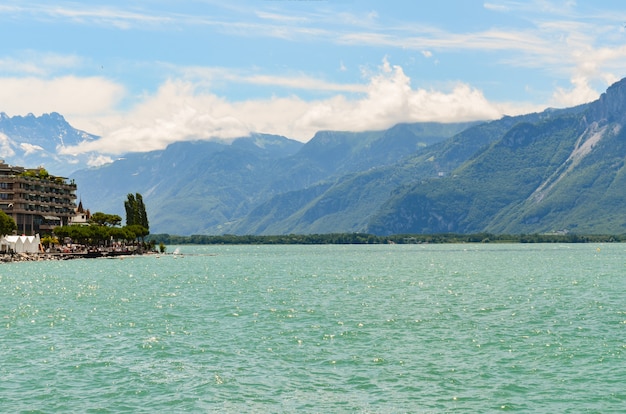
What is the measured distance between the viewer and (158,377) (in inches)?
2104

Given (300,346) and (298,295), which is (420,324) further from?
(298,295)

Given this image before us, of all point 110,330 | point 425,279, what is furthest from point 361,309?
point 425,279

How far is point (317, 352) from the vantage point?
62656mm

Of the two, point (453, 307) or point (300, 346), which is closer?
point (300, 346)

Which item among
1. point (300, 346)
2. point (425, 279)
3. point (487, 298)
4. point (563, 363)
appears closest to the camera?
point (563, 363)

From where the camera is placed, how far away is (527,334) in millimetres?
70688

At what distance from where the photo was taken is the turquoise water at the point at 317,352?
47281mm

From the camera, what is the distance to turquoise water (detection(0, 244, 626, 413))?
47281 millimetres

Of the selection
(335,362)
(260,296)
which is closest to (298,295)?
(260,296)

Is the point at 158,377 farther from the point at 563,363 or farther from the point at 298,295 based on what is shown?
the point at 298,295

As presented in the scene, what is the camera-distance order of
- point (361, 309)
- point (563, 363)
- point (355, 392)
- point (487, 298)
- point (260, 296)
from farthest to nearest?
point (260, 296), point (487, 298), point (361, 309), point (563, 363), point (355, 392)

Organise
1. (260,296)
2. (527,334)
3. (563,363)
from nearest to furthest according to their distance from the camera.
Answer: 1. (563,363)
2. (527,334)
3. (260,296)

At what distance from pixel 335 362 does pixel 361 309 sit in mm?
34029

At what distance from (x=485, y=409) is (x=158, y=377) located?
2112 centimetres
